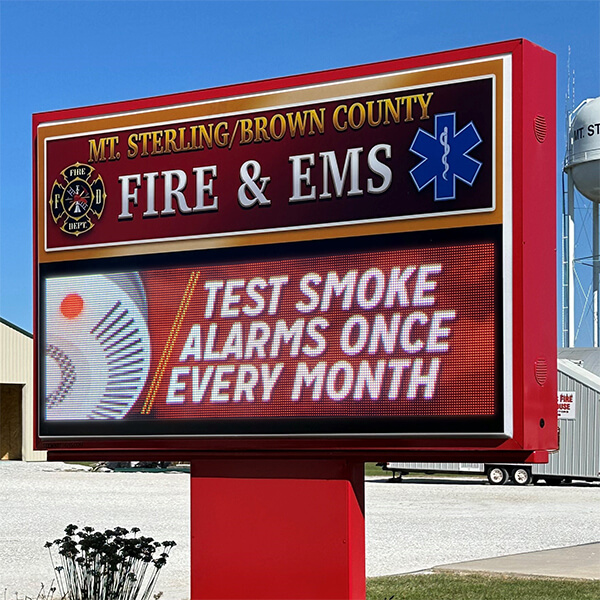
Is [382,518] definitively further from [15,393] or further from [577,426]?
[15,393]

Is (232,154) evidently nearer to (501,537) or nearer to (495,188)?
(495,188)

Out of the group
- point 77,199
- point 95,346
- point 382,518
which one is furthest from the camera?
point 382,518

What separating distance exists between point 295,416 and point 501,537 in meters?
12.6

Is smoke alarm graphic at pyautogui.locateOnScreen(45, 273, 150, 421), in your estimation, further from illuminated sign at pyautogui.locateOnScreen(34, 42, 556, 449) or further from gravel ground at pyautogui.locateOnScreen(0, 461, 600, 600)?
gravel ground at pyautogui.locateOnScreen(0, 461, 600, 600)

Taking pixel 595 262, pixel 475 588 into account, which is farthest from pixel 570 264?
pixel 475 588

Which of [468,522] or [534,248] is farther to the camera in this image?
[468,522]

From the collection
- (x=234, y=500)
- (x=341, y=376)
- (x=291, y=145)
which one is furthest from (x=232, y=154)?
(x=234, y=500)

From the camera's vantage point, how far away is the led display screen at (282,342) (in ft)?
26.3

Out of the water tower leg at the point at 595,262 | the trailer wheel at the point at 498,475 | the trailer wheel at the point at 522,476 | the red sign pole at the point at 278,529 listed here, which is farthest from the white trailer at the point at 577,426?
the red sign pole at the point at 278,529

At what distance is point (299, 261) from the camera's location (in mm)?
8656

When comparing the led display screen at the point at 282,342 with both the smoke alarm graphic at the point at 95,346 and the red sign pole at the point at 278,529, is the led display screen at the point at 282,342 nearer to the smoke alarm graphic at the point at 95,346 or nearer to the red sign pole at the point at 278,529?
the smoke alarm graphic at the point at 95,346

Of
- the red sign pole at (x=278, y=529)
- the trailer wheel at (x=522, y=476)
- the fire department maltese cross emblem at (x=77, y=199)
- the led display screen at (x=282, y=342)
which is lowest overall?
the trailer wheel at (x=522, y=476)

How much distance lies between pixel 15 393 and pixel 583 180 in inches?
945

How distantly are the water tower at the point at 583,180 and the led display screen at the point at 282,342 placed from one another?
33.2 m
